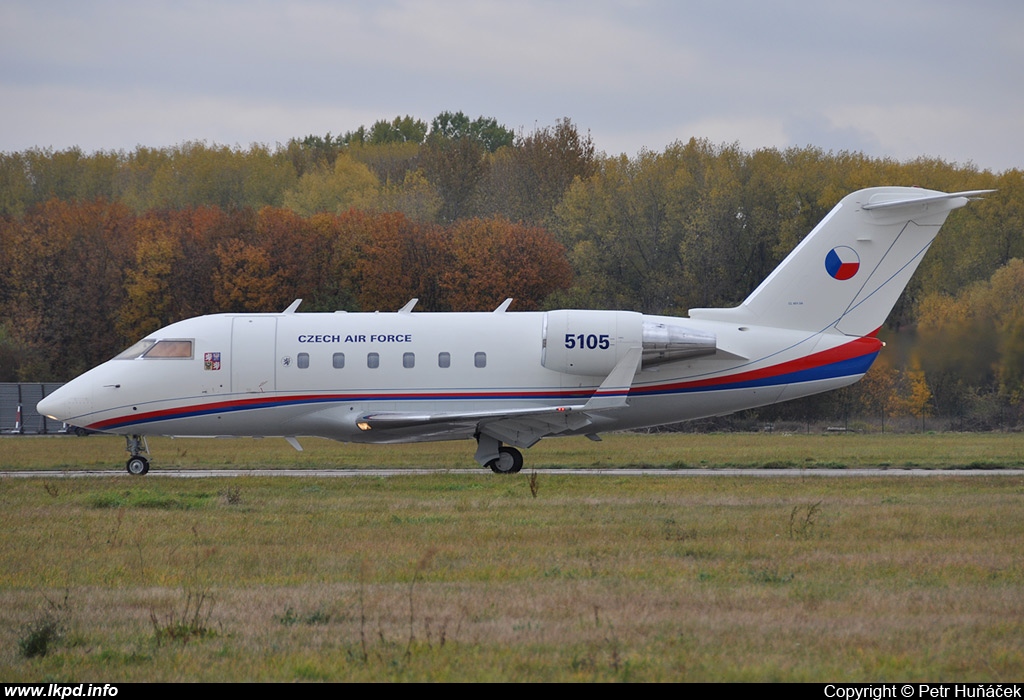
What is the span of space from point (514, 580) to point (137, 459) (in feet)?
56.2

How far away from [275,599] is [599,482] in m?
12.5

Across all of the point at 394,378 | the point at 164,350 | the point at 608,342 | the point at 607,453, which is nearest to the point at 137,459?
the point at 164,350

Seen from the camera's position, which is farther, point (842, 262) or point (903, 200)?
point (842, 262)

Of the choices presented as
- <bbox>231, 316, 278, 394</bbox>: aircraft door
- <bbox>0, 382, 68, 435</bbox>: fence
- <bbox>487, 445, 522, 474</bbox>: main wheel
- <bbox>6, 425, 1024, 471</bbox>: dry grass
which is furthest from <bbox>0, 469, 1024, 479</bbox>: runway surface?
<bbox>0, 382, 68, 435</bbox>: fence

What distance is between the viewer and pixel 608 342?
84.4 ft

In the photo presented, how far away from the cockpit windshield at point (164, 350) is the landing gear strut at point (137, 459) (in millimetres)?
2050

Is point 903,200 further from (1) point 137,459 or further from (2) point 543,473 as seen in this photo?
(1) point 137,459

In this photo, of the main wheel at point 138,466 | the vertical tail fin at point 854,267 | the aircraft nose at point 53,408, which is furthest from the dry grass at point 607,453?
the vertical tail fin at point 854,267

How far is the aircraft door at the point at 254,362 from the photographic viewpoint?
26656 mm

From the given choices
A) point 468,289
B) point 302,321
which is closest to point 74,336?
point 468,289

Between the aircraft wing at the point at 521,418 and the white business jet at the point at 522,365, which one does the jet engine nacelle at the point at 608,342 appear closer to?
the white business jet at the point at 522,365

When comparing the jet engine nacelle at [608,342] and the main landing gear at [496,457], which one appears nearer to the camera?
the jet engine nacelle at [608,342]

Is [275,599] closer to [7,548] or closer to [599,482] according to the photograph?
[7,548]

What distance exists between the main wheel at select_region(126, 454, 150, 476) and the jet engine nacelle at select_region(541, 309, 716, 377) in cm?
972
